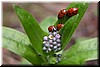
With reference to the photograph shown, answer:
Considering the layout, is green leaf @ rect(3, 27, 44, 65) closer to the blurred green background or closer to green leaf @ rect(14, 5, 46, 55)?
green leaf @ rect(14, 5, 46, 55)

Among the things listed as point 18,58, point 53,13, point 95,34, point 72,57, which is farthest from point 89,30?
point 72,57

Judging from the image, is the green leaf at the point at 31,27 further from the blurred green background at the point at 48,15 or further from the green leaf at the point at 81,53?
the blurred green background at the point at 48,15

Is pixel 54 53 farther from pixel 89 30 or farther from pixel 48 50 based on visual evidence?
pixel 89 30

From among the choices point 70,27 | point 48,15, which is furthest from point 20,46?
point 48,15

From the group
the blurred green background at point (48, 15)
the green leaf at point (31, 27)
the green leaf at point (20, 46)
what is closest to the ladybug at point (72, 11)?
the green leaf at point (31, 27)

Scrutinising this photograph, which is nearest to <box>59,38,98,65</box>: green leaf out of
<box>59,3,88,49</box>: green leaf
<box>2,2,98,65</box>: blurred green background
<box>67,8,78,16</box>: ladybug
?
<box>59,3,88,49</box>: green leaf

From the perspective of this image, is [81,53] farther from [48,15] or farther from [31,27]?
[48,15]
